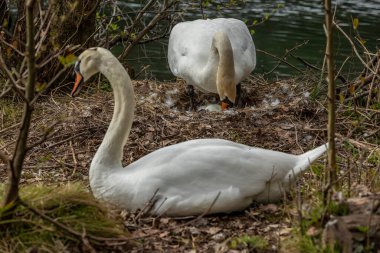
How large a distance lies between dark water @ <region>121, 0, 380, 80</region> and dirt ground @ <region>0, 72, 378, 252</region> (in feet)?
14.0

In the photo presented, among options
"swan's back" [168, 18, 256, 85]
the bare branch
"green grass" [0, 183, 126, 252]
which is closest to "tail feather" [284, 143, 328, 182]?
"green grass" [0, 183, 126, 252]

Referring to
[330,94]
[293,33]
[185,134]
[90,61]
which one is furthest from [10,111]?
[293,33]

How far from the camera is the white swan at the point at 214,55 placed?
8273mm

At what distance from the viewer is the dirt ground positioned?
4.79 metres

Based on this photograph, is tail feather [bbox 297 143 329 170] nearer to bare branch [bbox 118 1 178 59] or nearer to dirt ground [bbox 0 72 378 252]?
dirt ground [bbox 0 72 378 252]

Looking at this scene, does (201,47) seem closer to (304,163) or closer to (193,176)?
(304,163)

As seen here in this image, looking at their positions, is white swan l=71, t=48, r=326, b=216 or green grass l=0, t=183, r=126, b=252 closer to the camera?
green grass l=0, t=183, r=126, b=252

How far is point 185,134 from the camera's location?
7273 millimetres

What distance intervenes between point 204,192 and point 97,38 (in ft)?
20.3

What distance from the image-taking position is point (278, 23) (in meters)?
18.7

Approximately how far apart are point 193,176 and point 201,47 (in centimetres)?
407

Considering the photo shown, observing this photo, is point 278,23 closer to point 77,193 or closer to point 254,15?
point 254,15

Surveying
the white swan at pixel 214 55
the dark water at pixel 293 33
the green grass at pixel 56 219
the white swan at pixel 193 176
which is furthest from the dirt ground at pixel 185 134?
the dark water at pixel 293 33

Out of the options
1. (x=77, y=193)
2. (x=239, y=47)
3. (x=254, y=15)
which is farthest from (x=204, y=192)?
(x=254, y=15)
